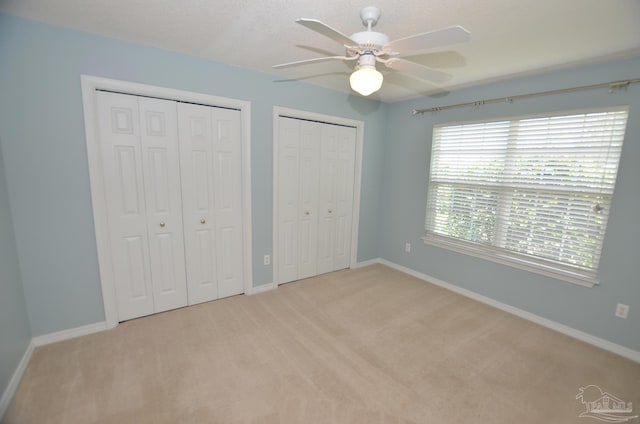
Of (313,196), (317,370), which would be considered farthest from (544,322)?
(313,196)

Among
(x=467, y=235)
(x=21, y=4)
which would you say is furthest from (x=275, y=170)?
(x=467, y=235)

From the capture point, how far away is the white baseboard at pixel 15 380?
4.98 feet

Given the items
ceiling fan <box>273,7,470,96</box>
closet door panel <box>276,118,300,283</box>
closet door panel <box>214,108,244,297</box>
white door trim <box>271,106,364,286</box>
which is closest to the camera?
ceiling fan <box>273,7,470,96</box>

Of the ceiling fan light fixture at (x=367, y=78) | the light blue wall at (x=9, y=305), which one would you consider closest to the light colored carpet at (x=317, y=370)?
the light blue wall at (x=9, y=305)

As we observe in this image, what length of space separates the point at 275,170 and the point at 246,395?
2.07 metres

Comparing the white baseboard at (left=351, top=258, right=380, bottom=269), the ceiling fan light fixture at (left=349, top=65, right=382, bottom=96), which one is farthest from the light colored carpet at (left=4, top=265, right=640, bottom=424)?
the ceiling fan light fixture at (left=349, top=65, right=382, bottom=96)

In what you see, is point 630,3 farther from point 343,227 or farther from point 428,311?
point 343,227

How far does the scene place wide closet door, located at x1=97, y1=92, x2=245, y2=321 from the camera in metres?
2.22

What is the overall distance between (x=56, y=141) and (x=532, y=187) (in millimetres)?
4049

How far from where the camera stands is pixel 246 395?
5.54ft

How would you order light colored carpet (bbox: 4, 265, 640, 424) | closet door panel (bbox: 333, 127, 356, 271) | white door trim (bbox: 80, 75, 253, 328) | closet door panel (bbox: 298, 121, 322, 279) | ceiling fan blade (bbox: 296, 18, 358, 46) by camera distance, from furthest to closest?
closet door panel (bbox: 333, 127, 356, 271), closet door panel (bbox: 298, 121, 322, 279), white door trim (bbox: 80, 75, 253, 328), light colored carpet (bbox: 4, 265, 640, 424), ceiling fan blade (bbox: 296, 18, 358, 46)

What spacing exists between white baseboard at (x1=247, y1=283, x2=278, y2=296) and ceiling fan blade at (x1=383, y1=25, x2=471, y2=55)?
262 centimetres

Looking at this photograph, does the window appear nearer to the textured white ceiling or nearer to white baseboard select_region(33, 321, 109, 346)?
the textured white ceiling

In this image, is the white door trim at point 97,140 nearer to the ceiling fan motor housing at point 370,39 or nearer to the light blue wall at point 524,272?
the ceiling fan motor housing at point 370,39
